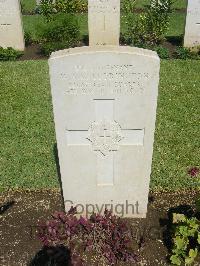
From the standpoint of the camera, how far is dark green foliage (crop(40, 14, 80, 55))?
10938mm

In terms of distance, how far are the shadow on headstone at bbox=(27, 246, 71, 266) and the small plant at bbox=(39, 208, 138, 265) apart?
0.20 feet

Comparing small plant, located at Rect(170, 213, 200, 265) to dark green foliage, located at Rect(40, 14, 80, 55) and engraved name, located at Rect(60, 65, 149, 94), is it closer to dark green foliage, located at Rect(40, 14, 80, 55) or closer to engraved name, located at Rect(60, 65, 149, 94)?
engraved name, located at Rect(60, 65, 149, 94)

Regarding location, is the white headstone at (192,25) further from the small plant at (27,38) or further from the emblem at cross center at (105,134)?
the emblem at cross center at (105,134)

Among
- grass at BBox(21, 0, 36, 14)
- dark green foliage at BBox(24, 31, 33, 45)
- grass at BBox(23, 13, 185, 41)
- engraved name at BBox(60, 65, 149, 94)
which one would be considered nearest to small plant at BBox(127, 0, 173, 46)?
grass at BBox(23, 13, 185, 41)

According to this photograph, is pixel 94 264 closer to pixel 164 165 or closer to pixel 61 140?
pixel 61 140

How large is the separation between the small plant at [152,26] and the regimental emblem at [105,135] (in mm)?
7847

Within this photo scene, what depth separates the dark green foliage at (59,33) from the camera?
1094 centimetres

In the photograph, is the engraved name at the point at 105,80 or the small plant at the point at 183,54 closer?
the engraved name at the point at 105,80

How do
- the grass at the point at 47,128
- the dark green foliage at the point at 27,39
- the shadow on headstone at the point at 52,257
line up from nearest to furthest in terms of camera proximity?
the shadow on headstone at the point at 52,257
the grass at the point at 47,128
the dark green foliage at the point at 27,39

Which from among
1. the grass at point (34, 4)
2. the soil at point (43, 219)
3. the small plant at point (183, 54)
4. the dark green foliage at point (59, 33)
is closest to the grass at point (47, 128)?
the soil at point (43, 219)

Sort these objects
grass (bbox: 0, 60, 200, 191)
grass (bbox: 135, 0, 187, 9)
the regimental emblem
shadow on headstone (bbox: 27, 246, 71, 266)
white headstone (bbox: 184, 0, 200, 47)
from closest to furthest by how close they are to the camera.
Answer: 1. the regimental emblem
2. shadow on headstone (bbox: 27, 246, 71, 266)
3. grass (bbox: 0, 60, 200, 191)
4. white headstone (bbox: 184, 0, 200, 47)
5. grass (bbox: 135, 0, 187, 9)

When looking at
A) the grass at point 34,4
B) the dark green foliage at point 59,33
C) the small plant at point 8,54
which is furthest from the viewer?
the grass at point 34,4

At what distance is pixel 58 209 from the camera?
4.80m

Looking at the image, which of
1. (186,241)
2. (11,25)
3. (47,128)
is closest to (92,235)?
(186,241)
